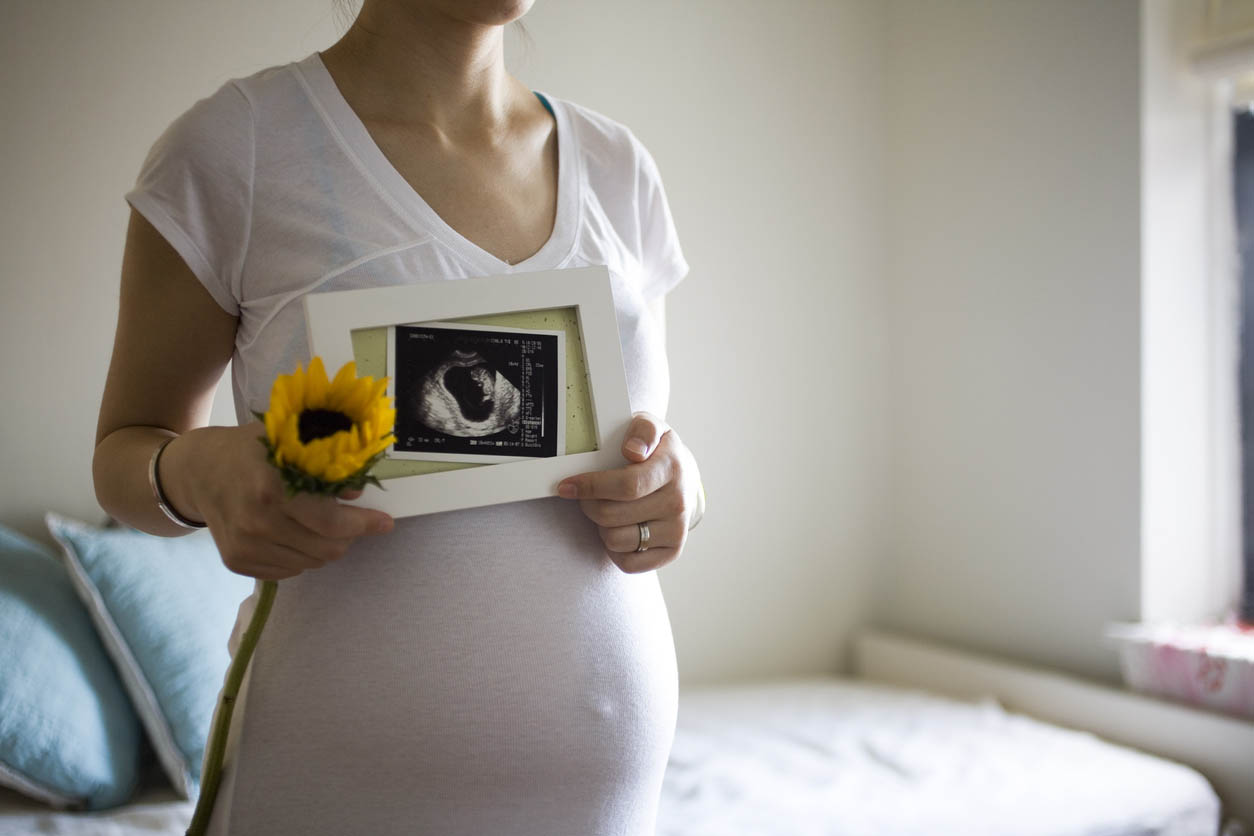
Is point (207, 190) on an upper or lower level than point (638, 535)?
upper

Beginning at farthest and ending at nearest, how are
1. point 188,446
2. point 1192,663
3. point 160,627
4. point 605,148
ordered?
point 1192,663 → point 160,627 → point 605,148 → point 188,446

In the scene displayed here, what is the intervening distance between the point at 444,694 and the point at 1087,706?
1.77 meters

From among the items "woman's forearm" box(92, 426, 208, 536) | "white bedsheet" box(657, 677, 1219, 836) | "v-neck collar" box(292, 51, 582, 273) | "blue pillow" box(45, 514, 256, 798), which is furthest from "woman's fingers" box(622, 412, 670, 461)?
"blue pillow" box(45, 514, 256, 798)

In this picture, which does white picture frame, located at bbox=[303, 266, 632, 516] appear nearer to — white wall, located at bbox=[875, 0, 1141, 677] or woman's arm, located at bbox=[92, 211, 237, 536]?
woman's arm, located at bbox=[92, 211, 237, 536]

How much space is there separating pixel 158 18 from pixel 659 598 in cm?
164

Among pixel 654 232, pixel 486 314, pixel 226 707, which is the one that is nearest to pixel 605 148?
pixel 654 232

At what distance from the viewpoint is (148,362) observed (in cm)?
73

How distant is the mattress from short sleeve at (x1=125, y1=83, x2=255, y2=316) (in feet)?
3.41

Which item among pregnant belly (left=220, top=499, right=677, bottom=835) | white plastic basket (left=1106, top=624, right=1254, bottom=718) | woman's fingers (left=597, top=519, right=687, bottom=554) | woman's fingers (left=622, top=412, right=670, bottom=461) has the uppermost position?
woman's fingers (left=622, top=412, right=670, bottom=461)

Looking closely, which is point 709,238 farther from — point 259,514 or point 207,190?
point 259,514

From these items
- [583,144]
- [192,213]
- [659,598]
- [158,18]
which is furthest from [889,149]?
[192,213]

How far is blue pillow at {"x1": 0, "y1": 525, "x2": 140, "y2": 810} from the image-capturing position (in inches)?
56.2

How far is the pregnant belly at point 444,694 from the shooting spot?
0.67m

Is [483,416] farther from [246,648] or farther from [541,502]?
[246,648]
